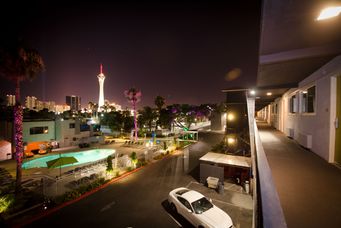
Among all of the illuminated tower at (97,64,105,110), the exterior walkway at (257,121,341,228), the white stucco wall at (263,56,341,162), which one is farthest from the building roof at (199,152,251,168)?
the illuminated tower at (97,64,105,110)

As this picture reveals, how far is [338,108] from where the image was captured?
5.57 metres

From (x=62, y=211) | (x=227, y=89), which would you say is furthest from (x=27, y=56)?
(x=227, y=89)

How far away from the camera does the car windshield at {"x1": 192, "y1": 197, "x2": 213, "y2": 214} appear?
28.4ft

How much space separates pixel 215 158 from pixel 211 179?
5.49 ft

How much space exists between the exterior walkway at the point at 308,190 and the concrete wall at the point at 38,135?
3271 cm

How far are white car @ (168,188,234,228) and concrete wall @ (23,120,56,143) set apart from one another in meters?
27.2

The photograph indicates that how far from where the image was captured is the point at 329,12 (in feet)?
10.9

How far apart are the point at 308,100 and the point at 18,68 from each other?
61.6ft

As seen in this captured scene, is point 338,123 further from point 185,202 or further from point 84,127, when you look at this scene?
point 84,127

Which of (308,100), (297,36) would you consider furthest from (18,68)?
(308,100)

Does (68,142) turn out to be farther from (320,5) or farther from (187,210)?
(320,5)

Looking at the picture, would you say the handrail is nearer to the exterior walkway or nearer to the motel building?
the exterior walkway

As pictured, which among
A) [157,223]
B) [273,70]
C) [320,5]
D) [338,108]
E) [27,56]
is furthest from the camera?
[27,56]

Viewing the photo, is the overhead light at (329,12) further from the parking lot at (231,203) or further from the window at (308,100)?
the parking lot at (231,203)
